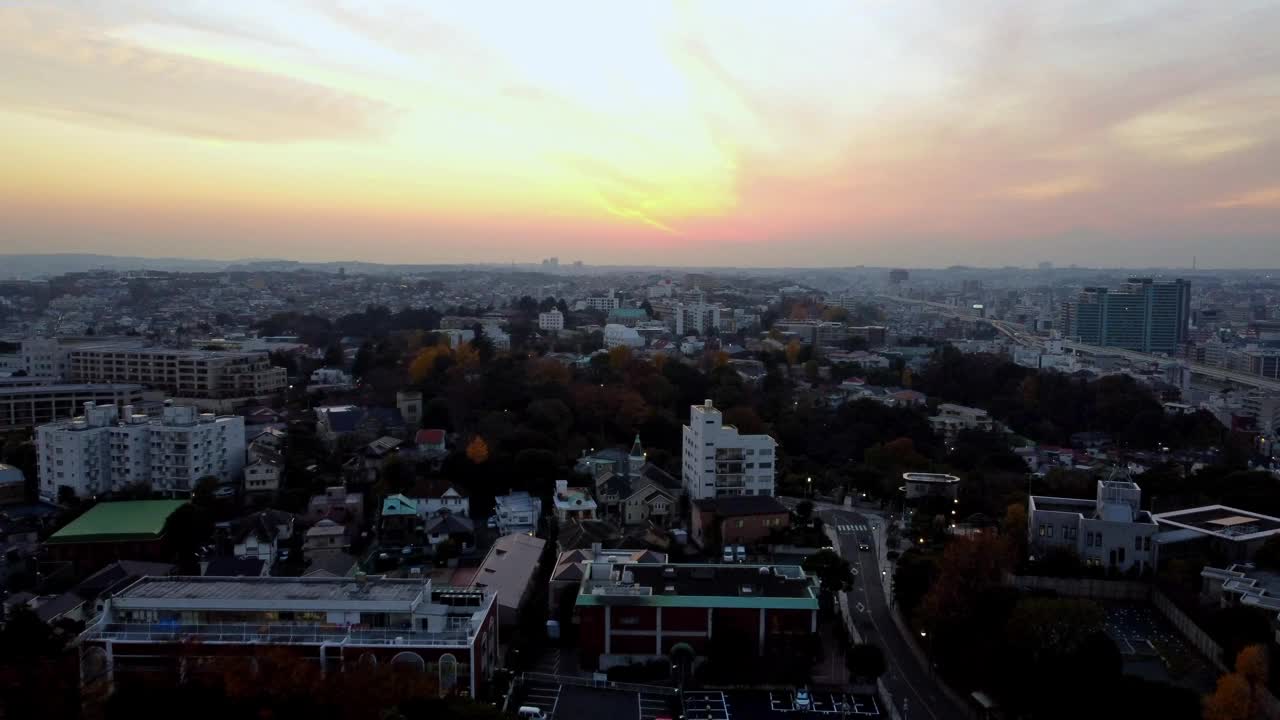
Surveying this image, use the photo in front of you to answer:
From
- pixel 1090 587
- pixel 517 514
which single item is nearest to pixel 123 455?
pixel 517 514

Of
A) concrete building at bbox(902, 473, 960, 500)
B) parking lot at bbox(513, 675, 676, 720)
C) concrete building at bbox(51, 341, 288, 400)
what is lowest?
parking lot at bbox(513, 675, 676, 720)

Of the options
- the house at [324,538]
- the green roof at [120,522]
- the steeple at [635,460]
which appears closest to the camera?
the green roof at [120,522]

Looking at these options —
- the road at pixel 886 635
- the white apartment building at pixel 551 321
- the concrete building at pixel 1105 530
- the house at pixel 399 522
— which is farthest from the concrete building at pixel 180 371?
the concrete building at pixel 1105 530

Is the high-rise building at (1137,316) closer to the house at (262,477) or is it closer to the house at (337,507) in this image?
the house at (337,507)

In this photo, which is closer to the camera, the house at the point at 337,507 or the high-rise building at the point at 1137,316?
the house at the point at 337,507

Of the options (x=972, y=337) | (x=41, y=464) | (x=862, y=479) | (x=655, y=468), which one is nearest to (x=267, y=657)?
(x=655, y=468)

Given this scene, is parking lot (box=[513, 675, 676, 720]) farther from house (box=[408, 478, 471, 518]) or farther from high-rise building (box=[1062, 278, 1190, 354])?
high-rise building (box=[1062, 278, 1190, 354])

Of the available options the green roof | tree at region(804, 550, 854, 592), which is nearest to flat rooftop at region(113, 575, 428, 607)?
the green roof
